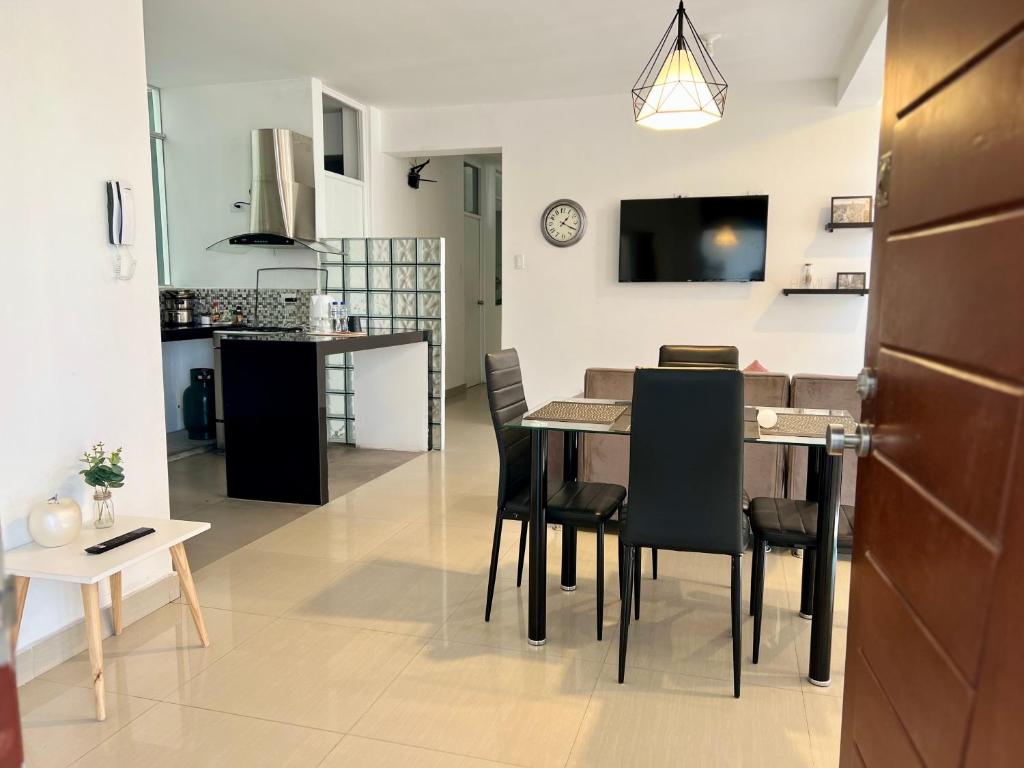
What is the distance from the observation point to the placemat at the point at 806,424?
2.36m

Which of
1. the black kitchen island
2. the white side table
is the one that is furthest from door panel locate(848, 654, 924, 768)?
the black kitchen island

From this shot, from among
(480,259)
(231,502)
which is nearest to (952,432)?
(231,502)

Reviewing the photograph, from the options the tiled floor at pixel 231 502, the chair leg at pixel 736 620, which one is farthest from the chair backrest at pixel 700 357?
the tiled floor at pixel 231 502

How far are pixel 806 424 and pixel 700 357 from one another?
982 millimetres

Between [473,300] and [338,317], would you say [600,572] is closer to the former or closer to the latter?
[338,317]

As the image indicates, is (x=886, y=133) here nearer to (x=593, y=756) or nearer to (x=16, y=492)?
(x=593, y=756)

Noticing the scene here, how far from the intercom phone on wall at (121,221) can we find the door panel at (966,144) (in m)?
2.40

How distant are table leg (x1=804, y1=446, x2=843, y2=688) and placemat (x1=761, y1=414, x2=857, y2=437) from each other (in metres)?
0.15

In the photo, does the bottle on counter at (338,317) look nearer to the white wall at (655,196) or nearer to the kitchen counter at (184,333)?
the kitchen counter at (184,333)

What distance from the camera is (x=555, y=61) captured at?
4953mm

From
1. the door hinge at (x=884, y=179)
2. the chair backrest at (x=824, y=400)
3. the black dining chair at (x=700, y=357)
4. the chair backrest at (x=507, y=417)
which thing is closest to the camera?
the door hinge at (x=884, y=179)

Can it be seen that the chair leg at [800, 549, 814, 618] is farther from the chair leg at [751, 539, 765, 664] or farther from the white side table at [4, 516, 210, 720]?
the white side table at [4, 516, 210, 720]

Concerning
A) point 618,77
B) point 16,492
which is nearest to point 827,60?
point 618,77

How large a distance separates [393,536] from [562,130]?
12.6 feet
